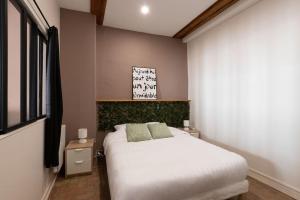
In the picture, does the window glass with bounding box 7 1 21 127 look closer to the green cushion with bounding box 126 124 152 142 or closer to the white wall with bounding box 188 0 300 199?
the green cushion with bounding box 126 124 152 142

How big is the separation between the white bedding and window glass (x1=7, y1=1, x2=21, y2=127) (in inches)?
43.2

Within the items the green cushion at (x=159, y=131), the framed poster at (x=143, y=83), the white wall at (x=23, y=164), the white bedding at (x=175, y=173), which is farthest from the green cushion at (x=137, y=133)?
A: the white wall at (x=23, y=164)

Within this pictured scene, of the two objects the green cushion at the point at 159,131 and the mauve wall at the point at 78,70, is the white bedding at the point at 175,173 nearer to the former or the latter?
the green cushion at the point at 159,131

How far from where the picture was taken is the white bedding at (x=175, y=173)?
1.49 metres

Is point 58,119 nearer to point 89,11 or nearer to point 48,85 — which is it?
point 48,85

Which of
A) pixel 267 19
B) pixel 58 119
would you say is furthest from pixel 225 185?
pixel 267 19

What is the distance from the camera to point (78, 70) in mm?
3023

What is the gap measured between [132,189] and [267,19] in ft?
9.35

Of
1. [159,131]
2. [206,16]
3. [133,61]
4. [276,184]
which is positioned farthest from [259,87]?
[133,61]

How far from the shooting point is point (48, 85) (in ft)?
6.66

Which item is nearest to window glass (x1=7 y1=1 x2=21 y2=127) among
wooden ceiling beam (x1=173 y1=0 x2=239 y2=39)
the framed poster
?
the framed poster

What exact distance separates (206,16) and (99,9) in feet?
6.39

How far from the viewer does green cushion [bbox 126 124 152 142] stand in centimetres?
277

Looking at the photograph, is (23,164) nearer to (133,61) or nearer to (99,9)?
(99,9)
